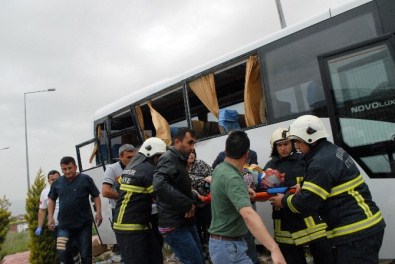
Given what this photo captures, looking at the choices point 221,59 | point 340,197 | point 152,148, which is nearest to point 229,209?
point 340,197

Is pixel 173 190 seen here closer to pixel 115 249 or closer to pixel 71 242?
pixel 71 242

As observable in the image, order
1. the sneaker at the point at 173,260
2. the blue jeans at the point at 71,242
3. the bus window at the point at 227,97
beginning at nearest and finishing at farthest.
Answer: the bus window at the point at 227,97 → the blue jeans at the point at 71,242 → the sneaker at the point at 173,260

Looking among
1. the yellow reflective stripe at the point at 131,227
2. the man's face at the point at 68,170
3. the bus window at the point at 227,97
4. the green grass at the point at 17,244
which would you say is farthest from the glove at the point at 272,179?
the green grass at the point at 17,244

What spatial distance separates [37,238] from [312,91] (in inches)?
213

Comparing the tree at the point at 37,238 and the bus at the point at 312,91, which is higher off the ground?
the bus at the point at 312,91

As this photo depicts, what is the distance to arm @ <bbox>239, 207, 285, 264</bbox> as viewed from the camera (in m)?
2.18

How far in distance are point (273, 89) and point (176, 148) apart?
175 cm

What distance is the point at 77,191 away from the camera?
17.8 ft

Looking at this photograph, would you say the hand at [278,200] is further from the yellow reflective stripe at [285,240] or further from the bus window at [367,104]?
the bus window at [367,104]

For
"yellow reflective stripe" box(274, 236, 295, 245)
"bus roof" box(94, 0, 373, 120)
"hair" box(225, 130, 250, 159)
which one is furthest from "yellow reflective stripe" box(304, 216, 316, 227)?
"bus roof" box(94, 0, 373, 120)

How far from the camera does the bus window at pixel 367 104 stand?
142 inches

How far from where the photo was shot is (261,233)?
2273 millimetres

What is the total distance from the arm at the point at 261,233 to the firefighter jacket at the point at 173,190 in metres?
1.09

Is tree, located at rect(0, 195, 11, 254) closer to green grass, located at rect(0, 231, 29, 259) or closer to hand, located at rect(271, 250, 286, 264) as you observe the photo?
hand, located at rect(271, 250, 286, 264)
